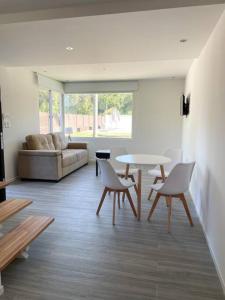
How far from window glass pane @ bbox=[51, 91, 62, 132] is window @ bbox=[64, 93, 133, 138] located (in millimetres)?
243

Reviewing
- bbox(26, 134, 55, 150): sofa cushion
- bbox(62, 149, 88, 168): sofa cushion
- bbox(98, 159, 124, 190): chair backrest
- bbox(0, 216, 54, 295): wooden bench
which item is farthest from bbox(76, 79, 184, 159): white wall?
bbox(0, 216, 54, 295): wooden bench

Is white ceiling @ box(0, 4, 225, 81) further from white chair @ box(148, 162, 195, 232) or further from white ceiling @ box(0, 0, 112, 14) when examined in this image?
white chair @ box(148, 162, 195, 232)

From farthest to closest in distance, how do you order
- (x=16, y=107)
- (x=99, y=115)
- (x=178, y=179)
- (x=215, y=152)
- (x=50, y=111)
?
(x=99, y=115)
(x=50, y=111)
(x=16, y=107)
(x=178, y=179)
(x=215, y=152)

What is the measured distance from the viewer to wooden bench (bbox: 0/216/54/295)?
69.4 inches

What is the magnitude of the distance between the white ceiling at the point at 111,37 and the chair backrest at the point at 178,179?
4.99 feet

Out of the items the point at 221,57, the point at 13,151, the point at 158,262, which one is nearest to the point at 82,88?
the point at 13,151

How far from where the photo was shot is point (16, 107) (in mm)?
4797

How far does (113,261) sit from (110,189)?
101 centimetres

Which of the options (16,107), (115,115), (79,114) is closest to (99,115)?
(115,115)

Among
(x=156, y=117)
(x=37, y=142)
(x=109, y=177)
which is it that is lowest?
(x=109, y=177)

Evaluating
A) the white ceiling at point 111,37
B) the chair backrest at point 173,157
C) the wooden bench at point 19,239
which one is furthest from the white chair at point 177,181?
the white ceiling at point 111,37

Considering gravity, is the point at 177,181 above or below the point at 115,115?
below

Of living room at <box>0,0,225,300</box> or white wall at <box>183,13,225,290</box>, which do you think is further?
white wall at <box>183,13,225,290</box>

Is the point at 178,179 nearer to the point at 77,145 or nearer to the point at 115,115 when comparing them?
the point at 77,145
